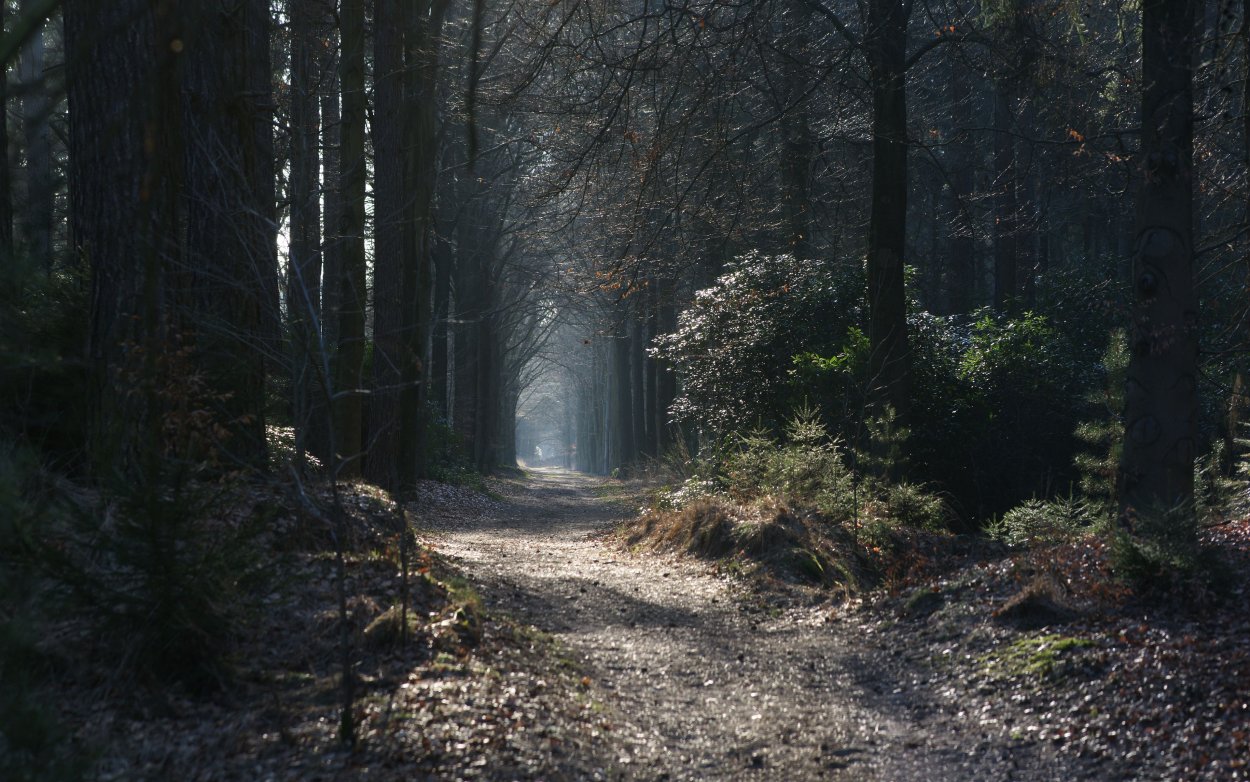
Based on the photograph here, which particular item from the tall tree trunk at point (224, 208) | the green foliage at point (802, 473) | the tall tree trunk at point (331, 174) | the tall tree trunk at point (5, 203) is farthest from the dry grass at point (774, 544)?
the tall tree trunk at point (5, 203)

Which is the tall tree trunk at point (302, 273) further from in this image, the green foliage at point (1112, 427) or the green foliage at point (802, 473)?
the green foliage at point (1112, 427)

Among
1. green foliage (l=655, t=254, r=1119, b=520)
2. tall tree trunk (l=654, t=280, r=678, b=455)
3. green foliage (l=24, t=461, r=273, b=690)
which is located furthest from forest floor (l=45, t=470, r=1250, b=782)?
tall tree trunk (l=654, t=280, r=678, b=455)

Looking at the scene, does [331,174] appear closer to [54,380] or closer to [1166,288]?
[54,380]

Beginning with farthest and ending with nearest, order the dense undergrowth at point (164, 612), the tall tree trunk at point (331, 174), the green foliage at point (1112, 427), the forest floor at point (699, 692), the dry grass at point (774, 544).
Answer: the tall tree trunk at point (331, 174) → the dry grass at point (774, 544) → the green foliage at point (1112, 427) → the forest floor at point (699, 692) → the dense undergrowth at point (164, 612)

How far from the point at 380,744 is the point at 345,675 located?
0.36 m

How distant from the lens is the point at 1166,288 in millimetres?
7512

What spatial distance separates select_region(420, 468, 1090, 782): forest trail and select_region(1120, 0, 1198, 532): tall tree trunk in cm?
260

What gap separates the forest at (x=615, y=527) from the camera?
4527mm

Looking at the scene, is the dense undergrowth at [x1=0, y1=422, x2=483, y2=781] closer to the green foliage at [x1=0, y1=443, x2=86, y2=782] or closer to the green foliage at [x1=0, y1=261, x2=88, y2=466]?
the green foliage at [x1=0, y1=443, x2=86, y2=782]

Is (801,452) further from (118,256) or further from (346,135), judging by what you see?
(118,256)

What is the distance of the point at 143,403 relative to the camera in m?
6.50

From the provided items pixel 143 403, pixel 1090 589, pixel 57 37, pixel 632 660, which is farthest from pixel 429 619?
pixel 57 37

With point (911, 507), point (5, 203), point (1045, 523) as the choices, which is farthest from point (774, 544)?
point (5, 203)

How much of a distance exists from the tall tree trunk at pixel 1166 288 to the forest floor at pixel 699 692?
0.77 m
